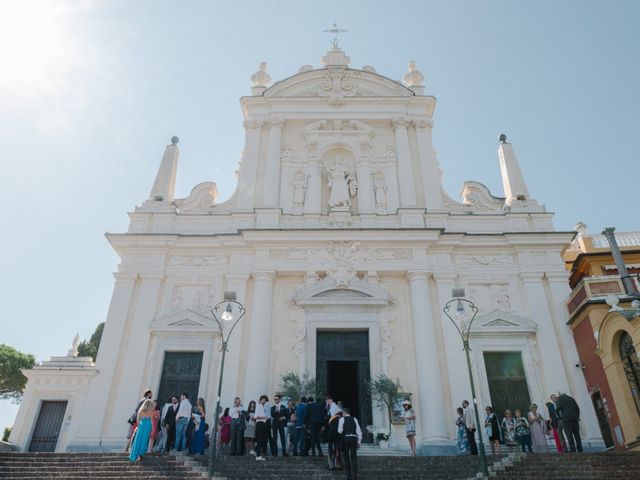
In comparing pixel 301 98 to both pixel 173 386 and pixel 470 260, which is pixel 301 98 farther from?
pixel 173 386

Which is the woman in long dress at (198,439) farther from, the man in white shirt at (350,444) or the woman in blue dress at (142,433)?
the man in white shirt at (350,444)

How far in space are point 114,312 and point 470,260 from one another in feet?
38.6

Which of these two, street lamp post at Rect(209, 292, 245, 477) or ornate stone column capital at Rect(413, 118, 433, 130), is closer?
street lamp post at Rect(209, 292, 245, 477)

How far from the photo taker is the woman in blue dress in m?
11.1

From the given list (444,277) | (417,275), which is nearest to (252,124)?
(417,275)

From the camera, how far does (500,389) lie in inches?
632

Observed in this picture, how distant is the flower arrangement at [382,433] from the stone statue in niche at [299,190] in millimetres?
8158

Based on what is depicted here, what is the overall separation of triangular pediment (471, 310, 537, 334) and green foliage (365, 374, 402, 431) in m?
3.22

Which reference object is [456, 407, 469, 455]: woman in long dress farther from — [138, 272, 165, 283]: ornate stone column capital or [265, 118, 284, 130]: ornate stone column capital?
[265, 118, 284, 130]: ornate stone column capital

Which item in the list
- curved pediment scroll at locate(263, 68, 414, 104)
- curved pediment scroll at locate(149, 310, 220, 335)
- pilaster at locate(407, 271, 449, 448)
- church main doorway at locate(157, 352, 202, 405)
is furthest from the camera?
curved pediment scroll at locate(263, 68, 414, 104)

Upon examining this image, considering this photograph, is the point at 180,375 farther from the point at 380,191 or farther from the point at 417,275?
the point at 380,191

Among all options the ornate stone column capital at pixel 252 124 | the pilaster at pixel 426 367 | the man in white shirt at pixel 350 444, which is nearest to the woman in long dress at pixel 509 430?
the pilaster at pixel 426 367

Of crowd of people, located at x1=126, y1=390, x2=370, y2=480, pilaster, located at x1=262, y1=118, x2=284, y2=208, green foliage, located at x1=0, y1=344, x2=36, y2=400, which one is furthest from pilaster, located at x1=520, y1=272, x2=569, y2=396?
green foliage, located at x1=0, y1=344, x2=36, y2=400

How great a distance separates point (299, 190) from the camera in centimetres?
2008
